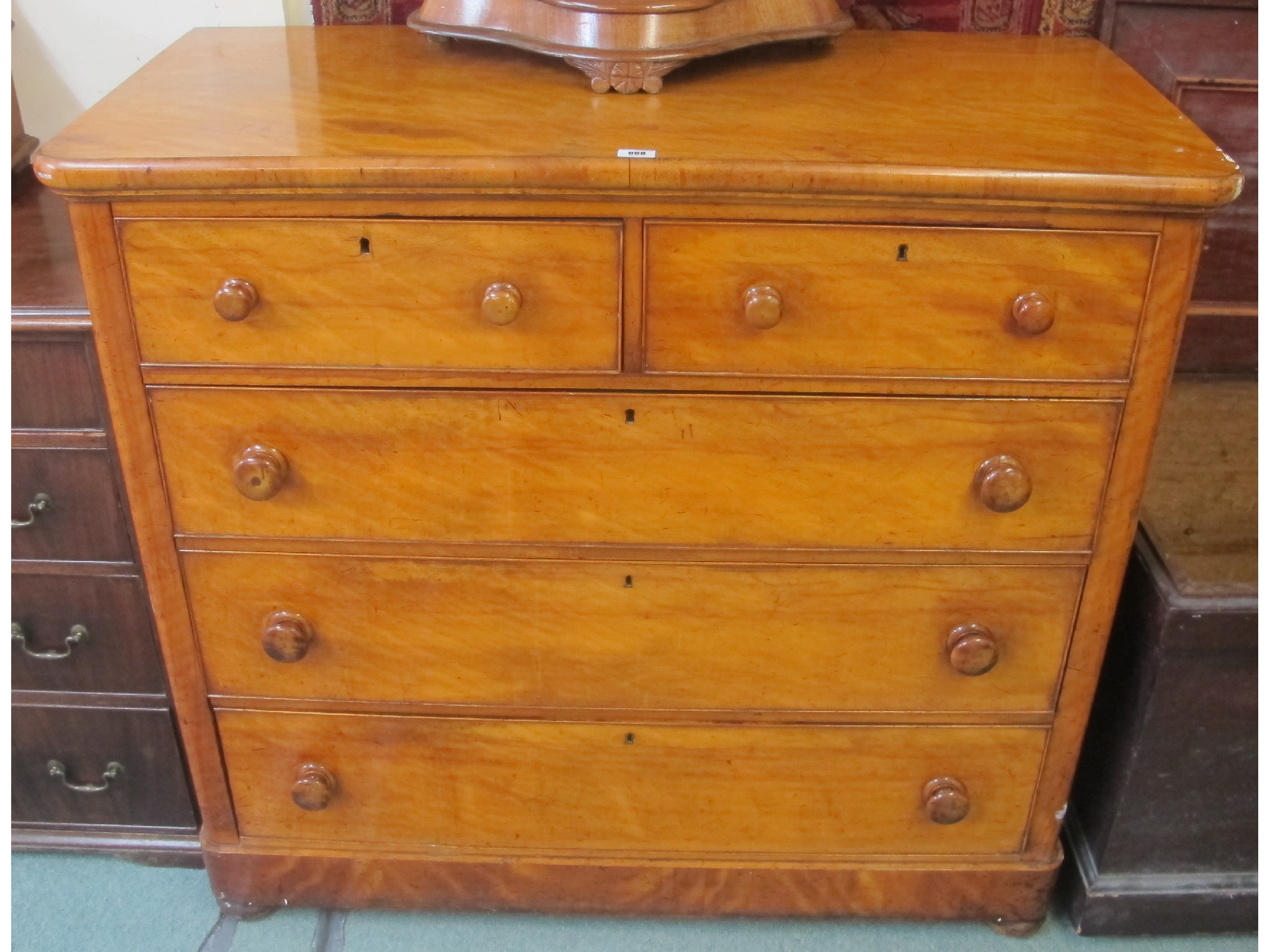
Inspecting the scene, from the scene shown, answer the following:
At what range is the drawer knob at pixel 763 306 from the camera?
1170mm

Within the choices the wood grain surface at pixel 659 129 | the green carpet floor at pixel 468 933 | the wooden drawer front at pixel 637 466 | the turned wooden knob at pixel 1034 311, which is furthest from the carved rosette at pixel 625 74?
the green carpet floor at pixel 468 933

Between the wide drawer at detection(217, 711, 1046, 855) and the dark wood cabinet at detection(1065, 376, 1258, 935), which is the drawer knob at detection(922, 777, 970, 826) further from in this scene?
the dark wood cabinet at detection(1065, 376, 1258, 935)

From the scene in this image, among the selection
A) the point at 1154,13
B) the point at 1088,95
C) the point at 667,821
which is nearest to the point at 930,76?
the point at 1088,95

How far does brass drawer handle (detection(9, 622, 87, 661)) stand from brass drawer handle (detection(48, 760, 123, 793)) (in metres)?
0.18

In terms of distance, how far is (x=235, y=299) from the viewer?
3.88ft

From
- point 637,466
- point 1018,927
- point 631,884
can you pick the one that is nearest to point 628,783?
point 631,884

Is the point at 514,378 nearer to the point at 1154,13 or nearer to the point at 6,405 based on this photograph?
the point at 6,405

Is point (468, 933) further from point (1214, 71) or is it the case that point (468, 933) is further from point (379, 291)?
point (1214, 71)

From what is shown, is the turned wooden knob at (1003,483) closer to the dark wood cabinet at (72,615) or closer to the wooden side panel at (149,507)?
the wooden side panel at (149,507)

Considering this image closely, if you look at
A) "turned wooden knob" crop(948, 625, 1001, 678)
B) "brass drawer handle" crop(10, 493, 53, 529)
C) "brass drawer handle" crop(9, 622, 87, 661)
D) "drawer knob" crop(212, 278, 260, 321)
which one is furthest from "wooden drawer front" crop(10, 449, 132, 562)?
"turned wooden knob" crop(948, 625, 1001, 678)

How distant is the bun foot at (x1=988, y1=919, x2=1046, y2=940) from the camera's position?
5.36 feet

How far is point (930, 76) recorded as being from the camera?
4.57 feet

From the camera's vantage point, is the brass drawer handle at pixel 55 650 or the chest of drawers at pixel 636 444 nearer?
the chest of drawers at pixel 636 444

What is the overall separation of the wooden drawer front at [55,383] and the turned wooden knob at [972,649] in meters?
1.07
